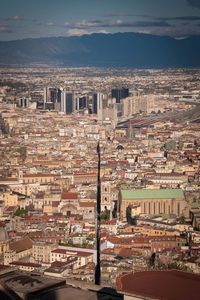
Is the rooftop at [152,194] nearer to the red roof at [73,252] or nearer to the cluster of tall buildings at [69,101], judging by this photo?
the red roof at [73,252]

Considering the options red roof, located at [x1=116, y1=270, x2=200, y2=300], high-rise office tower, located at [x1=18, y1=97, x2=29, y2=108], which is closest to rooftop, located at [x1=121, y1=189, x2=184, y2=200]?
red roof, located at [x1=116, y1=270, x2=200, y2=300]

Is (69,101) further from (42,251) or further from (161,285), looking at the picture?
(161,285)

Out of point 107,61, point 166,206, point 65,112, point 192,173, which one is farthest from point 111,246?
point 107,61

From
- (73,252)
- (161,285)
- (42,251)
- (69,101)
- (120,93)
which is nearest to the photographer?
(161,285)

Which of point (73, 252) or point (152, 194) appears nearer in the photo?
point (73, 252)

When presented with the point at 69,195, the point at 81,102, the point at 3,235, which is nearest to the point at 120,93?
the point at 81,102

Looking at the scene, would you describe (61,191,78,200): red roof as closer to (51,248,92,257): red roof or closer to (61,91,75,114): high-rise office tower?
(51,248,92,257): red roof

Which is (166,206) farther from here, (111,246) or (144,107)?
(144,107)
